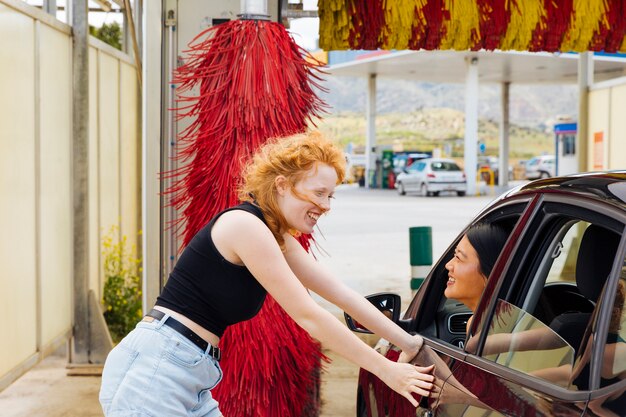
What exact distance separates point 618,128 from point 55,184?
7332 mm

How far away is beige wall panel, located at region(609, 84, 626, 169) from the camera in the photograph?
1184cm

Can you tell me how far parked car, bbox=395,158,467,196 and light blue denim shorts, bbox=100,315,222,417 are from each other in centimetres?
3262

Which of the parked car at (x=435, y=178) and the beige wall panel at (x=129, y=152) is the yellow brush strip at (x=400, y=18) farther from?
the parked car at (x=435, y=178)

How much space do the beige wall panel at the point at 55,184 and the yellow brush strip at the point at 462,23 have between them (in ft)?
9.46

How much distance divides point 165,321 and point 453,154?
88.8 meters

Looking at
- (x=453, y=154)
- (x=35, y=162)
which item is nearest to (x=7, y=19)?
(x=35, y=162)

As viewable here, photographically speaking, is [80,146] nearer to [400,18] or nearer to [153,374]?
[400,18]

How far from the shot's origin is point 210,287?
2760mm

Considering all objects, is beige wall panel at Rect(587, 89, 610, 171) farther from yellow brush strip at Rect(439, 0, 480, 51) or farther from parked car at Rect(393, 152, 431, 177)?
parked car at Rect(393, 152, 431, 177)

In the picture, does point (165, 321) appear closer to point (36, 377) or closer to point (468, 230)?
point (468, 230)

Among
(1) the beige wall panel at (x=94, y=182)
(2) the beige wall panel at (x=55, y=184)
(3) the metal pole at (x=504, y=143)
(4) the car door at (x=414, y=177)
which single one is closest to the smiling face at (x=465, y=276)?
(2) the beige wall panel at (x=55, y=184)

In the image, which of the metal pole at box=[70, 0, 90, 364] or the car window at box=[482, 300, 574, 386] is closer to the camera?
the car window at box=[482, 300, 574, 386]

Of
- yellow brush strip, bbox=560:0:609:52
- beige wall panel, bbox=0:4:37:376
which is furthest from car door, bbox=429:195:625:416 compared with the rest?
beige wall panel, bbox=0:4:37:376

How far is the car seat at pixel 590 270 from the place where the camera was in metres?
2.62
